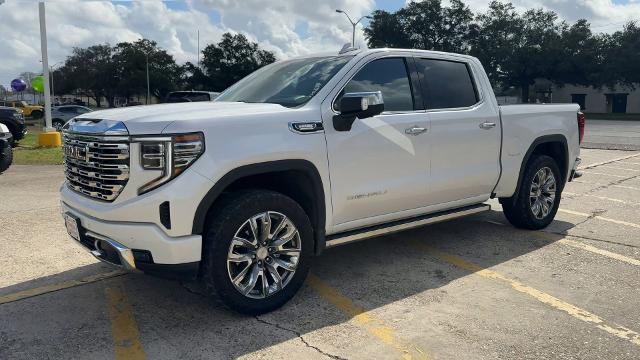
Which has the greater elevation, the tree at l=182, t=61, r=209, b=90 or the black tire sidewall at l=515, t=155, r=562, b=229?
the tree at l=182, t=61, r=209, b=90

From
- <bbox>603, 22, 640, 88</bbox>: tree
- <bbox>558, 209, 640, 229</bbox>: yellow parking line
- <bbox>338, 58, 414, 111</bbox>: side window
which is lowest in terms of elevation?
<bbox>558, 209, 640, 229</bbox>: yellow parking line

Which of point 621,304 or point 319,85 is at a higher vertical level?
point 319,85

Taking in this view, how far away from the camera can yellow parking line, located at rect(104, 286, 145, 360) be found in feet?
10.8

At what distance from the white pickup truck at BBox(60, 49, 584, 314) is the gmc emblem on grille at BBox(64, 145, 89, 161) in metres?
0.01

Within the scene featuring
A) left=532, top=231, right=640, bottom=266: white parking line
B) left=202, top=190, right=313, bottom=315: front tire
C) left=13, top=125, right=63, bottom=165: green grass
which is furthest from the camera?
left=13, top=125, right=63, bottom=165: green grass

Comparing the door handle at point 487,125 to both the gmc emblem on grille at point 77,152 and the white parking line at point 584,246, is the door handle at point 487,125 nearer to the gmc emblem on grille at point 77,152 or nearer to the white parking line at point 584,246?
the white parking line at point 584,246

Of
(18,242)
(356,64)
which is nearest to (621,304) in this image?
(356,64)

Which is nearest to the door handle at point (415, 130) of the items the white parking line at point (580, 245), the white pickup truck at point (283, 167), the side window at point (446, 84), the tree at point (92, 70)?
the white pickup truck at point (283, 167)

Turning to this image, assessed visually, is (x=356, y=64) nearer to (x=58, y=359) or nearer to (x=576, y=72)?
(x=58, y=359)

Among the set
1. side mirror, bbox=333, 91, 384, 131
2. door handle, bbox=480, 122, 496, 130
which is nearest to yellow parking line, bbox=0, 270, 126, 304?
side mirror, bbox=333, 91, 384, 131

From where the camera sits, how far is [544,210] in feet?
20.2

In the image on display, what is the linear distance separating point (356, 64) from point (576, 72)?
184 feet

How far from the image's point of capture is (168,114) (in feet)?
11.6

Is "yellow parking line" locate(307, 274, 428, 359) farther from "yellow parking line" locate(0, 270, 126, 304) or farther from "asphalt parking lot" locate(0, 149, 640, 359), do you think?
"yellow parking line" locate(0, 270, 126, 304)
